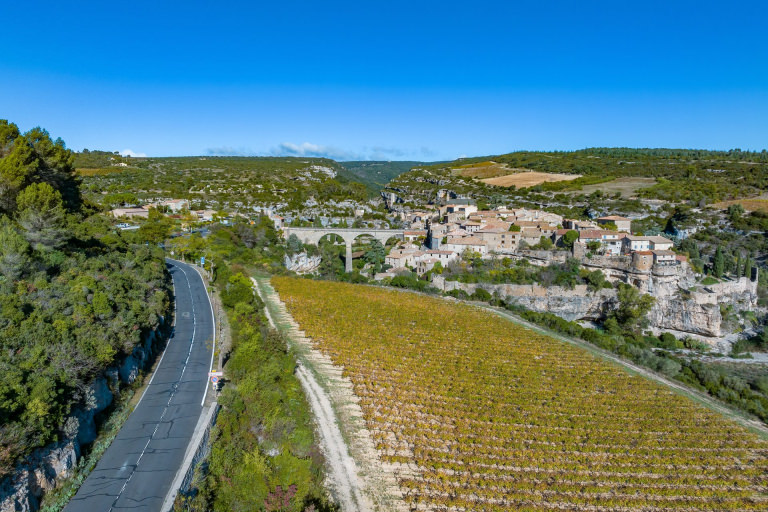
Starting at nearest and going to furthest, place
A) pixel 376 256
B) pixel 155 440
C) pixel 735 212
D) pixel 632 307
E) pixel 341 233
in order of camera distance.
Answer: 1. pixel 155 440
2. pixel 632 307
3. pixel 376 256
4. pixel 341 233
5. pixel 735 212

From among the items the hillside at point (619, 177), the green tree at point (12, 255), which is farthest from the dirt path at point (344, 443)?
the hillside at point (619, 177)

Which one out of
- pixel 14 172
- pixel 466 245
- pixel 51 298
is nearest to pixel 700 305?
pixel 466 245

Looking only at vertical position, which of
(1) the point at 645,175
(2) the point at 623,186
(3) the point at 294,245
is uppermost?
(1) the point at 645,175

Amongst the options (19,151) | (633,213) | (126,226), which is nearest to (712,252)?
(633,213)

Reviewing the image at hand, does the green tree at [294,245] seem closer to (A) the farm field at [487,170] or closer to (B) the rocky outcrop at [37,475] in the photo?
(B) the rocky outcrop at [37,475]

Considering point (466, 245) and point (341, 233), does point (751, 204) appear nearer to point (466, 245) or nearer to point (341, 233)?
point (466, 245)
